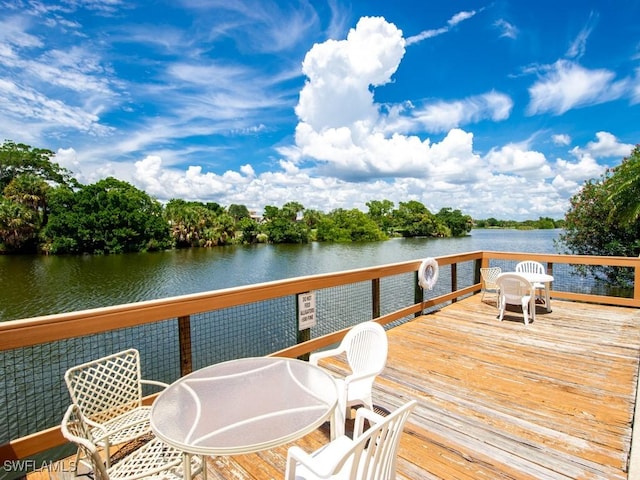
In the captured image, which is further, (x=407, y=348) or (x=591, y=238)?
(x=591, y=238)

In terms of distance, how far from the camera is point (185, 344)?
2.39m

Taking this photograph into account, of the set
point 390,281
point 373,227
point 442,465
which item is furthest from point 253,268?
point 373,227

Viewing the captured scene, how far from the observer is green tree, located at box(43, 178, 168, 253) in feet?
97.0

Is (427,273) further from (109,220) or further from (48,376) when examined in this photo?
(109,220)

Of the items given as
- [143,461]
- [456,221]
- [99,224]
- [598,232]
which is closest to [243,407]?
[143,461]

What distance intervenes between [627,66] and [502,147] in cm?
1202

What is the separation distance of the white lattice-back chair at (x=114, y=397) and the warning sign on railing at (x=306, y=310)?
1419 mm

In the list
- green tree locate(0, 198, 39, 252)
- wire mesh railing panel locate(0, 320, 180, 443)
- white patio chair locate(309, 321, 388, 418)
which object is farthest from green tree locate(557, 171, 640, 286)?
green tree locate(0, 198, 39, 252)

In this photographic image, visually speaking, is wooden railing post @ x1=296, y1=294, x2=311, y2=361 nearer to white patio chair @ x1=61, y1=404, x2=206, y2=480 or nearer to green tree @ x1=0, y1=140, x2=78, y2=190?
white patio chair @ x1=61, y1=404, x2=206, y2=480

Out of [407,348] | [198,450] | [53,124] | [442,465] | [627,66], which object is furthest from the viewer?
[53,124]

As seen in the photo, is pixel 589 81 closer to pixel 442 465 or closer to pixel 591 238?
pixel 591 238

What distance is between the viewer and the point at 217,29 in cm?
1162

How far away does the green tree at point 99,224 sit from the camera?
97.0 feet

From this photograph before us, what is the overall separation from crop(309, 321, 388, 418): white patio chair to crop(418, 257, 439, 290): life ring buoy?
2754 millimetres
